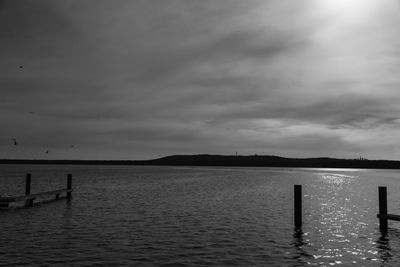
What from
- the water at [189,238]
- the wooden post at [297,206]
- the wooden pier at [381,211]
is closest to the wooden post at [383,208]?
the wooden pier at [381,211]

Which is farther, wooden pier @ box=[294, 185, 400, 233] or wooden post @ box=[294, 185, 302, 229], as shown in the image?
wooden post @ box=[294, 185, 302, 229]

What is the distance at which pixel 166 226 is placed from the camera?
26.9m

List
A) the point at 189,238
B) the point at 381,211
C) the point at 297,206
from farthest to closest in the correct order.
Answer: the point at 297,206 → the point at 381,211 → the point at 189,238

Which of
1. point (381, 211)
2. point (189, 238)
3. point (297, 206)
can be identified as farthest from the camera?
point (297, 206)

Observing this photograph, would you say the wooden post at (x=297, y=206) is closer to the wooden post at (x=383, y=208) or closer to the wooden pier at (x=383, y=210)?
the wooden pier at (x=383, y=210)

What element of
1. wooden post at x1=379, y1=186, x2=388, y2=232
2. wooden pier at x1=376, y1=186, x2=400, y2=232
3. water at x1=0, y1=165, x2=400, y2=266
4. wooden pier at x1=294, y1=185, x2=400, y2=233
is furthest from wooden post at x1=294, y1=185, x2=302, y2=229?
wooden post at x1=379, y1=186, x2=388, y2=232

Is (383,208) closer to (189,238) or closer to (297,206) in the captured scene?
(297,206)

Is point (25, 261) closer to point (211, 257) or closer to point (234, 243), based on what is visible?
point (211, 257)

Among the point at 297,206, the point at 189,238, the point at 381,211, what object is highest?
the point at 297,206

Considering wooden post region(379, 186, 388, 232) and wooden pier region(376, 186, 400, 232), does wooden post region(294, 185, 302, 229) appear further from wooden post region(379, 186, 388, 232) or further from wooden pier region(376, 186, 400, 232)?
wooden post region(379, 186, 388, 232)

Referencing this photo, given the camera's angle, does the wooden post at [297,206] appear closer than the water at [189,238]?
No

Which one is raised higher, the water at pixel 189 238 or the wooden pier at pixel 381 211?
the wooden pier at pixel 381 211

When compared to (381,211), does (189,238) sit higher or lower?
lower

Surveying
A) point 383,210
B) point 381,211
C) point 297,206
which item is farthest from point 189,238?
point 383,210
